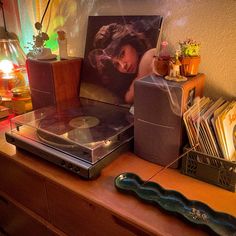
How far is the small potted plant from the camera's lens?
2.78ft

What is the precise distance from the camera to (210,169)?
2.46 feet

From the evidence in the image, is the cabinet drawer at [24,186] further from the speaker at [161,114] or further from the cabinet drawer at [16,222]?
the speaker at [161,114]

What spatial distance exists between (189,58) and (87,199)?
539 millimetres

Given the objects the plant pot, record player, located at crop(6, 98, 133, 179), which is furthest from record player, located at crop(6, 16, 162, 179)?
the plant pot

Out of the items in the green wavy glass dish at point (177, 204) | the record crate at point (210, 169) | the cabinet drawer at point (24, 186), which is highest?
the record crate at point (210, 169)

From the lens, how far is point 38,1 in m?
1.40

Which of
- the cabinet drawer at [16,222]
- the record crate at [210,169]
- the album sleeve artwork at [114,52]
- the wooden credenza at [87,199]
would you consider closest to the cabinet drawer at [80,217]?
the wooden credenza at [87,199]

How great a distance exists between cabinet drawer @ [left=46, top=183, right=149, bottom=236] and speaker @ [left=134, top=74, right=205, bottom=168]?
251 millimetres

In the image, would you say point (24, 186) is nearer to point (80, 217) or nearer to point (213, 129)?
point (80, 217)

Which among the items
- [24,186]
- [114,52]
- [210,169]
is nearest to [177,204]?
[210,169]

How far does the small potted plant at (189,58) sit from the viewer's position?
2.78 ft

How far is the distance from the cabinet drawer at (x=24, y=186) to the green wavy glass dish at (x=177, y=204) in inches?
12.0

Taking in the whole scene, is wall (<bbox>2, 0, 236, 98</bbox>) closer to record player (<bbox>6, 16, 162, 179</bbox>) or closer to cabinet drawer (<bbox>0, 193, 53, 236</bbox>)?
record player (<bbox>6, 16, 162, 179</bbox>)

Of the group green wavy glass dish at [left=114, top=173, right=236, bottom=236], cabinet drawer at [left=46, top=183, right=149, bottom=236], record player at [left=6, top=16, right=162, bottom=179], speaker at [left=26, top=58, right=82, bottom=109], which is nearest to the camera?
green wavy glass dish at [left=114, top=173, right=236, bottom=236]
